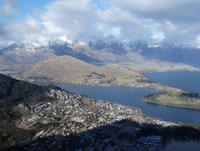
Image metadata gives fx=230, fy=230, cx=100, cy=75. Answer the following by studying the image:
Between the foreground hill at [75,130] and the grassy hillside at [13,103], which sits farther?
the grassy hillside at [13,103]

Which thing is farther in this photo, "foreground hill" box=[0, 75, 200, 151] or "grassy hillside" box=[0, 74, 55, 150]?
"grassy hillside" box=[0, 74, 55, 150]

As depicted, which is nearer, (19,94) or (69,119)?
(69,119)

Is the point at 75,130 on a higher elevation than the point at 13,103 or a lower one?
lower

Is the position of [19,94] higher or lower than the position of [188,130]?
higher

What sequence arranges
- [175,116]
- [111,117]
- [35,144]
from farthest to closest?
[175,116]
[111,117]
[35,144]

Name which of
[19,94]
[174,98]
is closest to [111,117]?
[19,94]

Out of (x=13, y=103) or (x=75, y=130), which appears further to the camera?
(x=13, y=103)

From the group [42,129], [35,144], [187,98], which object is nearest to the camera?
[35,144]

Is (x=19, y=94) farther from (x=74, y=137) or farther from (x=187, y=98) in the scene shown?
(x=187, y=98)
